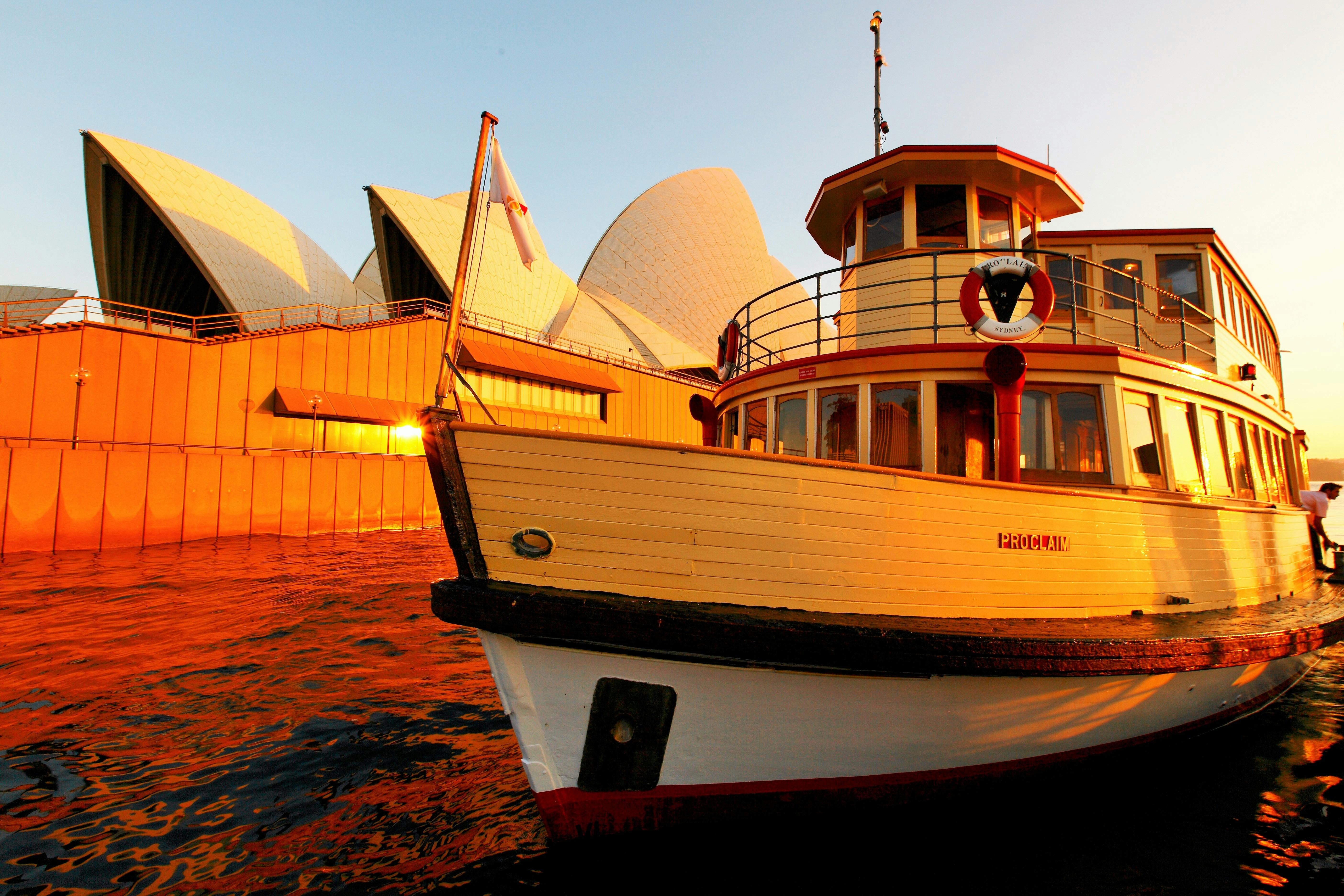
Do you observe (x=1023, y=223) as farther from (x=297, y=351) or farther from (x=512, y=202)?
(x=297, y=351)

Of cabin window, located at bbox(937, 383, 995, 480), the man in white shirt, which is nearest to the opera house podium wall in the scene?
cabin window, located at bbox(937, 383, 995, 480)

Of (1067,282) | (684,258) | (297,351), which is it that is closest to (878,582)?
(1067,282)

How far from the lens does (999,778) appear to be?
3.93 m

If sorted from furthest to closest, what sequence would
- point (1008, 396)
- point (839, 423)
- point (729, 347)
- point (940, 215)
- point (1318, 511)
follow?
point (1318, 511) → point (940, 215) → point (729, 347) → point (839, 423) → point (1008, 396)

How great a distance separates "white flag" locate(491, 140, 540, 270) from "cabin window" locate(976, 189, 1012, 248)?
5.42 meters

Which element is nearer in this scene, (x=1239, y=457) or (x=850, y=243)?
(x=1239, y=457)

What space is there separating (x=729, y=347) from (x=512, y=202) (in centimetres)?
321

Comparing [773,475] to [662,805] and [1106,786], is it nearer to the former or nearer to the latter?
[662,805]

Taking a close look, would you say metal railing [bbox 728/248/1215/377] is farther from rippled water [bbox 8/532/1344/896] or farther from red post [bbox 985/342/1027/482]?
rippled water [bbox 8/532/1344/896]

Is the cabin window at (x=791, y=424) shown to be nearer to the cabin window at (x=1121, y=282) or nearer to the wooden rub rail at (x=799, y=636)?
the wooden rub rail at (x=799, y=636)

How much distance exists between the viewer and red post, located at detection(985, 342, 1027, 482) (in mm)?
4461

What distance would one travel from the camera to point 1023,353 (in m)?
5.06

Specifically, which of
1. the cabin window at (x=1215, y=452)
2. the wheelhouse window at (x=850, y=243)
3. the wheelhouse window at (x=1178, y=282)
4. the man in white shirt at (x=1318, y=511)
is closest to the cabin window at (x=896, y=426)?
the cabin window at (x=1215, y=452)

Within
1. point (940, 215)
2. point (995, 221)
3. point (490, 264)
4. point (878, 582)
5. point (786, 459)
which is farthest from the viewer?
point (490, 264)
